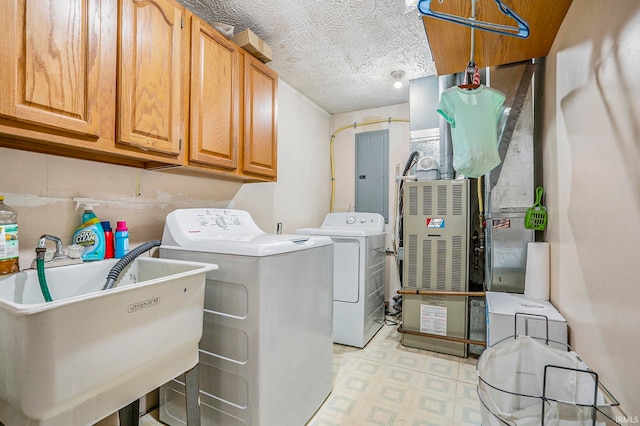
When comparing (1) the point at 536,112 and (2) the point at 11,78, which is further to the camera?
(1) the point at 536,112

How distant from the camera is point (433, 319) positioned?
251cm

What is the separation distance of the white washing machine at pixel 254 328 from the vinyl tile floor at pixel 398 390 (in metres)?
0.22

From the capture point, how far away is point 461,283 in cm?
244

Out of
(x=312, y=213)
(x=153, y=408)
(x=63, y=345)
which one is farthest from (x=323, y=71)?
(x=153, y=408)

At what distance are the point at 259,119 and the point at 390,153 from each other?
75.8 inches

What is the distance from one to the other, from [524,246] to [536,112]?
0.87 m

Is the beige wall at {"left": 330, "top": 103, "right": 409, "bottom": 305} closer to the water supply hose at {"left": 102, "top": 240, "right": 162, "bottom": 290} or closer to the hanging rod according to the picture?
the hanging rod

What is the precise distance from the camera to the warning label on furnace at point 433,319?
2.48 meters

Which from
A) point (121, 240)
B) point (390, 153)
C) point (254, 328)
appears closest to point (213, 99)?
point (121, 240)

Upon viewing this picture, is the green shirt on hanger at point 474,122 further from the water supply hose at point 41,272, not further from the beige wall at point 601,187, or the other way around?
the water supply hose at point 41,272

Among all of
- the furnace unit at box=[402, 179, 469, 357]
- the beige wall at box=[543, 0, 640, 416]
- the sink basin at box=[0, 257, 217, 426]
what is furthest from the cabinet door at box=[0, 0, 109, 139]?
the furnace unit at box=[402, 179, 469, 357]

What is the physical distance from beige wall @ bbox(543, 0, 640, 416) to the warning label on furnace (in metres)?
1.03

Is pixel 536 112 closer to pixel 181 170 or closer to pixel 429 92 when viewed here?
pixel 429 92

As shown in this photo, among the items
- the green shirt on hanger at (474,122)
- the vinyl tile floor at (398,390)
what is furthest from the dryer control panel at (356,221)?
the green shirt on hanger at (474,122)
